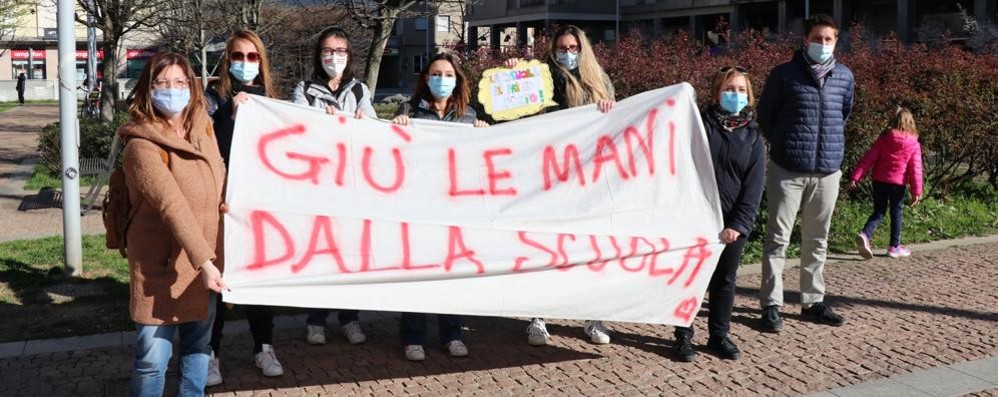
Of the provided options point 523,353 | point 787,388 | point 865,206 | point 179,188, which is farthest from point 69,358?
point 865,206

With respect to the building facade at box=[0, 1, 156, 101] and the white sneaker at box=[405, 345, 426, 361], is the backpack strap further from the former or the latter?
the building facade at box=[0, 1, 156, 101]

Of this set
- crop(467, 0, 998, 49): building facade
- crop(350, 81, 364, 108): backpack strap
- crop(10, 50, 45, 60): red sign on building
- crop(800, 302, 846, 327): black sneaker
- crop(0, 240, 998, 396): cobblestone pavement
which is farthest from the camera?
crop(10, 50, 45, 60): red sign on building

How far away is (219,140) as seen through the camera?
5.09 meters

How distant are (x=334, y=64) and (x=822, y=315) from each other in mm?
3611

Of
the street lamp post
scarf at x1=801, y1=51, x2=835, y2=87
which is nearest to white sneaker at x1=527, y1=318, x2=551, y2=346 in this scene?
scarf at x1=801, y1=51, x2=835, y2=87

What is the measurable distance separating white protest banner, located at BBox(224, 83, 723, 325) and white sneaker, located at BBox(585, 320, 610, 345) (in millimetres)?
618

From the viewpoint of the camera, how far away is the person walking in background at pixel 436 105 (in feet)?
18.0

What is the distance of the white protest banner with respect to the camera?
185 inches

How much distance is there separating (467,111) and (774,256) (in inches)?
90.7

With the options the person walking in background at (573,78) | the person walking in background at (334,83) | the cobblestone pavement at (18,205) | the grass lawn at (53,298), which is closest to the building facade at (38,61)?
the cobblestone pavement at (18,205)

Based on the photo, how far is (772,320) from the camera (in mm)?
6359

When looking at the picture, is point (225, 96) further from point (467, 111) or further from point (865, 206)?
point (865, 206)

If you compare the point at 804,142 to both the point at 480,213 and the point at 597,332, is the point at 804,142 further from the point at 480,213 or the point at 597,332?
the point at 480,213

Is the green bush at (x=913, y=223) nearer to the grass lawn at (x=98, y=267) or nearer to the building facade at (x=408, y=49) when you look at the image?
the grass lawn at (x=98, y=267)
